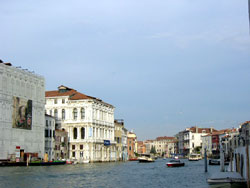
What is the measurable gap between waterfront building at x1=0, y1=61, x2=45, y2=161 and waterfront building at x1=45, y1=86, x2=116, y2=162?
1500 cm

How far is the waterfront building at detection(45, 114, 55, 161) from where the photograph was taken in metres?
76.5

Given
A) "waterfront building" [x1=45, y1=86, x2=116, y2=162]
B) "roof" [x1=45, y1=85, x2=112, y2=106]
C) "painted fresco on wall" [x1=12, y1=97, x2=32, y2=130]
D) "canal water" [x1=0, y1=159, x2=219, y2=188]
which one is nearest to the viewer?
"canal water" [x1=0, y1=159, x2=219, y2=188]

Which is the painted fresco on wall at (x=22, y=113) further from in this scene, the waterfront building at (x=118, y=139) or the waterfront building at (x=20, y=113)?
the waterfront building at (x=118, y=139)

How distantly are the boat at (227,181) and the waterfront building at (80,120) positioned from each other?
58.0 meters

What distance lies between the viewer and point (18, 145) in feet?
212

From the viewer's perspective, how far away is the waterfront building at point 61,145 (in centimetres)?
8162

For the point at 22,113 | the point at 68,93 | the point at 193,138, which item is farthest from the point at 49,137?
the point at 193,138

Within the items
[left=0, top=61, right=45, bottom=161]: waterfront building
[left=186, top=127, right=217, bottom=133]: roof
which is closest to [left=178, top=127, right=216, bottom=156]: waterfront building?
[left=186, top=127, right=217, bottom=133]: roof

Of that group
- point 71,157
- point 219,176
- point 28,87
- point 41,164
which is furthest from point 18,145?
point 219,176

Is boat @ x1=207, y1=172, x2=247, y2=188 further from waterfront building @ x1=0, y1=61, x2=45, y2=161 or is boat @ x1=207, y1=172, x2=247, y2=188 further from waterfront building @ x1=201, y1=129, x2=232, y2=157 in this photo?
waterfront building @ x1=201, y1=129, x2=232, y2=157

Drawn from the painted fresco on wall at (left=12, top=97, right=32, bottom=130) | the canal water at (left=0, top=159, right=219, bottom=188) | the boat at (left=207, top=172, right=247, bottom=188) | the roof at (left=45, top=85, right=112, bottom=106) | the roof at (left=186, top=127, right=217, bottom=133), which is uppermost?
the roof at (left=45, top=85, right=112, bottom=106)

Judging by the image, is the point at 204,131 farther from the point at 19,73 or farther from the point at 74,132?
the point at 19,73

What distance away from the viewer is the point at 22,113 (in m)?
65.6

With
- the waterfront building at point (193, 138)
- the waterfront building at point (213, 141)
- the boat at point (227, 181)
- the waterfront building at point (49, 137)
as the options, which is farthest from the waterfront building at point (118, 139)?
the boat at point (227, 181)
